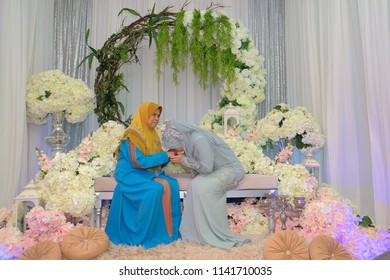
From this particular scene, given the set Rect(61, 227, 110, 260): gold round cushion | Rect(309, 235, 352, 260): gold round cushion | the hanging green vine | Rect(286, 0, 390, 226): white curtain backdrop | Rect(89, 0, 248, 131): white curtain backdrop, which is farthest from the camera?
Rect(89, 0, 248, 131): white curtain backdrop

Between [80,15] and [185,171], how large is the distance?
3158mm

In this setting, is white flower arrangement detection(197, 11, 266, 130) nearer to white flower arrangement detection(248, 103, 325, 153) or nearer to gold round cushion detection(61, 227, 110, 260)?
white flower arrangement detection(248, 103, 325, 153)

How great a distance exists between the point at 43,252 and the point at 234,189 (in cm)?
185

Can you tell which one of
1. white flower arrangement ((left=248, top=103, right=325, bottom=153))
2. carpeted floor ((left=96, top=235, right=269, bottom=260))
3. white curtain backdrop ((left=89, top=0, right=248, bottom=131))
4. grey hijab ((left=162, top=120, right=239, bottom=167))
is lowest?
carpeted floor ((left=96, top=235, right=269, bottom=260))

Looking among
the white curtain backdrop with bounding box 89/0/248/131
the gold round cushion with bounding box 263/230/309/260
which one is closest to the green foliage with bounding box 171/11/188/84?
the white curtain backdrop with bounding box 89/0/248/131

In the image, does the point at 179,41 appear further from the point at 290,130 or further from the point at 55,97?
the point at 290,130

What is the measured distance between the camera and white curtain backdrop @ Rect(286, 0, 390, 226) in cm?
354

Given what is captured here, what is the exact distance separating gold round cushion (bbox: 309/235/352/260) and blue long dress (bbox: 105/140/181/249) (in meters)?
1.29

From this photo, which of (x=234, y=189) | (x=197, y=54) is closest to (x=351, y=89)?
(x=234, y=189)

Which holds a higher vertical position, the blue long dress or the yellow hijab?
the yellow hijab

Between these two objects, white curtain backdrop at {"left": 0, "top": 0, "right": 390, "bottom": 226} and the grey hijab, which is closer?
the grey hijab

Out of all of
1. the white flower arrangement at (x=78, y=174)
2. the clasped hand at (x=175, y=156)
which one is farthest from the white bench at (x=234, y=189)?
the clasped hand at (x=175, y=156)

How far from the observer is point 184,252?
3055 mm

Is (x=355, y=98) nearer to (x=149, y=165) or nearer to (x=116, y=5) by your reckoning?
(x=149, y=165)
